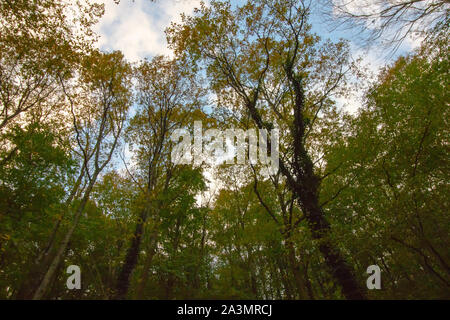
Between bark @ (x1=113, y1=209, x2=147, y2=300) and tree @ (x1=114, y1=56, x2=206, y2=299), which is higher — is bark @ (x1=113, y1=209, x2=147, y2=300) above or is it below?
below

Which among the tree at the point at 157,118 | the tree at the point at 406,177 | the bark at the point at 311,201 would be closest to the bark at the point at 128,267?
the tree at the point at 157,118

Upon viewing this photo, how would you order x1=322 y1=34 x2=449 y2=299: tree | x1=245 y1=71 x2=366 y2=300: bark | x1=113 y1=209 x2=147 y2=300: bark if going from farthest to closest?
x1=113 y1=209 x2=147 y2=300: bark → x1=245 y1=71 x2=366 y2=300: bark → x1=322 y1=34 x2=449 y2=299: tree

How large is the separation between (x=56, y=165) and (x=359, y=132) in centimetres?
1843

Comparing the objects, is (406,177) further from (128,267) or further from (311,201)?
(128,267)

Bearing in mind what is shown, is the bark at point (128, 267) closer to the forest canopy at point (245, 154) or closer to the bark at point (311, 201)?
the forest canopy at point (245, 154)

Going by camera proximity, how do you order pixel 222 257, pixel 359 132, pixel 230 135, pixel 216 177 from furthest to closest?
pixel 222 257 < pixel 216 177 < pixel 230 135 < pixel 359 132

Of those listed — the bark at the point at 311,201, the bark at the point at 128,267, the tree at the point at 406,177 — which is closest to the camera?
the tree at the point at 406,177

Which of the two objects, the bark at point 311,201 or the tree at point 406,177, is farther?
the bark at point 311,201

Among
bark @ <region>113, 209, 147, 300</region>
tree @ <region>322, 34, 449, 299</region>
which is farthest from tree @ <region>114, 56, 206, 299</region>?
tree @ <region>322, 34, 449, 299</region>

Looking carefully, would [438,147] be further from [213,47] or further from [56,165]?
[56,165]

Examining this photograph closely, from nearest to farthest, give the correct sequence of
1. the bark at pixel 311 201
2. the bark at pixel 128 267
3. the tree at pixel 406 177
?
the tree at pixel 406 177 → the bark at pixel 311 201 → the bark at pixel 128 267

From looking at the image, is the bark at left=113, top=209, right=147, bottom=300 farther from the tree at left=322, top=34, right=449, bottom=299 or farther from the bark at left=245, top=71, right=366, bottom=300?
the tree at left=322, top=34, right=449, bottom=299
